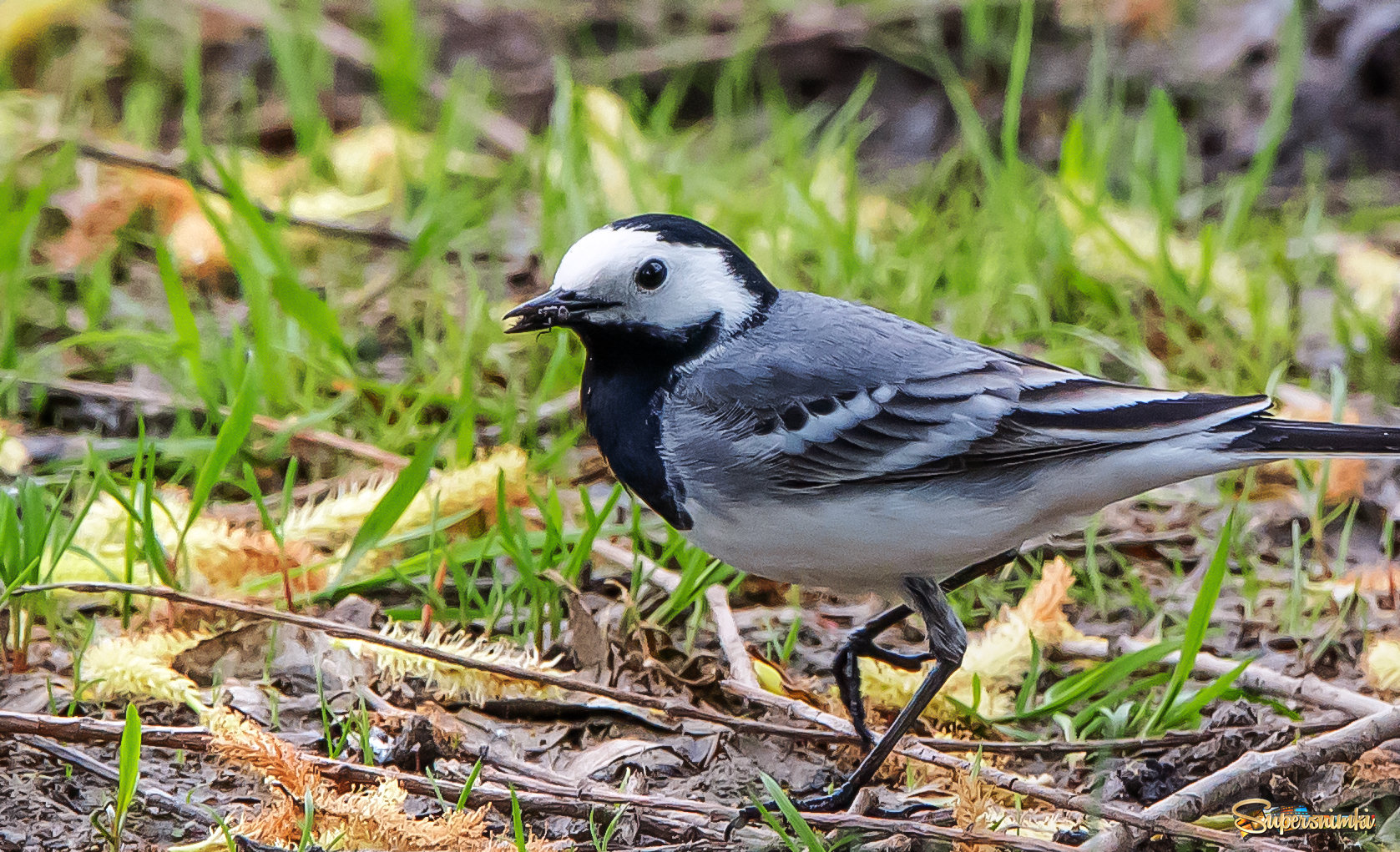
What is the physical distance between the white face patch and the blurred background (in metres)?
0.57

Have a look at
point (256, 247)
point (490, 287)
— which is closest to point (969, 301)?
point (490, 287)

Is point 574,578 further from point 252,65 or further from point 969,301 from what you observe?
point 252,65

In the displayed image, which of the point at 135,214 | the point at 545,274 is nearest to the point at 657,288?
the point at 545,274

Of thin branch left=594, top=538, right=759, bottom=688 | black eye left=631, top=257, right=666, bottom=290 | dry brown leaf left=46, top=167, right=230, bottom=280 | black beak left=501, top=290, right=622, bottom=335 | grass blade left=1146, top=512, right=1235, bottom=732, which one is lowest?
thin branch left=594, top=538, right=759, bottom=688

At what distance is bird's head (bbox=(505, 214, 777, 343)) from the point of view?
3.33 metres

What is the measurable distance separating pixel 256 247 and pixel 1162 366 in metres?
3.12

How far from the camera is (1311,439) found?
3.09 m

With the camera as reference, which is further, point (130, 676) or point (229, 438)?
point (229, 438)

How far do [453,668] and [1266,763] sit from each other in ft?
5.47

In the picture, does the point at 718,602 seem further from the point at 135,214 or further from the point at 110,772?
the point at 135,214

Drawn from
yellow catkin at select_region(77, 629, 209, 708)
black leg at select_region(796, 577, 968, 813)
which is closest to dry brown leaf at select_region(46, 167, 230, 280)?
yellow catkin at select_region(77, 629, 209, 708)

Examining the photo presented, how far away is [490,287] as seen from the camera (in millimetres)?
5523

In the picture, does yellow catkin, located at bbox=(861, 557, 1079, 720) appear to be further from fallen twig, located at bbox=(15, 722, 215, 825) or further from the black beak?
fallen twig, located at bbox=(15, 722, 215, 825)
